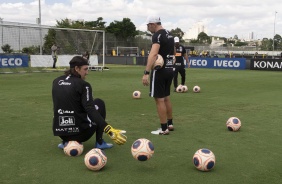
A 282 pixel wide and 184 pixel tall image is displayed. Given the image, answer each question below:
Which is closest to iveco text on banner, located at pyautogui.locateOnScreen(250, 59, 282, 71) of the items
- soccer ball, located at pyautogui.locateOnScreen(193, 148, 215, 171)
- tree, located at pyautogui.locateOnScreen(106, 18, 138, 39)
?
soccer ball, located at pyautogui.locateOnScreen(193, 148, 215, 171)

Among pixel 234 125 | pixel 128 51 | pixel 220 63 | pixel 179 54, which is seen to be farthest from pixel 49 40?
pixel 128 51

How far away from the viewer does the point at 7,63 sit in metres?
23.0

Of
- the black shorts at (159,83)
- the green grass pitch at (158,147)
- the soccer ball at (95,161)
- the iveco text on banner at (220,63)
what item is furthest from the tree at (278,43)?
the soccer ball at (95,161)

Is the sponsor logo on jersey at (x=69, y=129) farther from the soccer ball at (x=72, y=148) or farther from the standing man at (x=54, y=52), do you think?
the standing man at (x=54, y=52)

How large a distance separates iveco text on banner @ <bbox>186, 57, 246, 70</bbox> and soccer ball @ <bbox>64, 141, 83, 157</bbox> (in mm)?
28446

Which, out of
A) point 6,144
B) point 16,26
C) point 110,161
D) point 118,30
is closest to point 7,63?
point 16,26

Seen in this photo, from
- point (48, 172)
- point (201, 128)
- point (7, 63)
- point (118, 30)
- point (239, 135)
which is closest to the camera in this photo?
point (48, 172)

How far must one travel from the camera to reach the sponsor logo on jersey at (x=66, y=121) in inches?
192

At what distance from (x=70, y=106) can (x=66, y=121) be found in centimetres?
24

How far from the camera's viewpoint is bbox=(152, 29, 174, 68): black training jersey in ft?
20.4

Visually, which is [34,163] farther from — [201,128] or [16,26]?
[16,26]

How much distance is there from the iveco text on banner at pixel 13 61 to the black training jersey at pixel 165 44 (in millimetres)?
18894

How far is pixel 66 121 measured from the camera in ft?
16.1

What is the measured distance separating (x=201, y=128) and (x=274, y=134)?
53.6 inches
